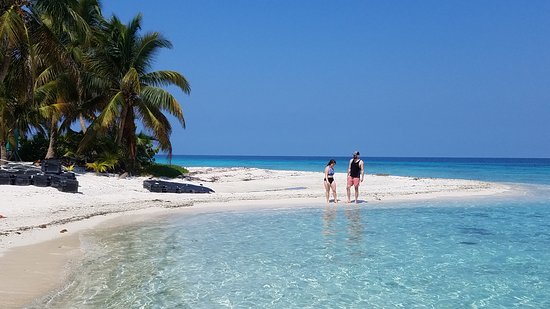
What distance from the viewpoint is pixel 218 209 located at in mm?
15883

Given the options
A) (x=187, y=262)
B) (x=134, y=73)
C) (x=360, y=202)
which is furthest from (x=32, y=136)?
(x=187, y=262)

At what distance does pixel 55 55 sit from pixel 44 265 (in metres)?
14.4

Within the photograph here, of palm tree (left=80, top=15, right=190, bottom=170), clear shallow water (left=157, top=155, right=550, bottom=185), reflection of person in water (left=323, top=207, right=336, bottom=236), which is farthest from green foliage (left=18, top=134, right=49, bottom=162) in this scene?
clear shallow water (left=157, top=155, right=550, bottom=185)

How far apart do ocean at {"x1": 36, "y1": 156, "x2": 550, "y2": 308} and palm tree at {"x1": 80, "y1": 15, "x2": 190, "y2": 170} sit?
40.2ft

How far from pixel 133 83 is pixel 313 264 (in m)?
18.7

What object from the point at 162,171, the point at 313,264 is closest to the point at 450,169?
the point at 162,171

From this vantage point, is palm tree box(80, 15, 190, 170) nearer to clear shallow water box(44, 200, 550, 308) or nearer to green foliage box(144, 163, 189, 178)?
green foliage box(144, 163, 189, 178)

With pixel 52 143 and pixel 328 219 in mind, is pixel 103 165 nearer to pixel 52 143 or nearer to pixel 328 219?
pixel 52 143

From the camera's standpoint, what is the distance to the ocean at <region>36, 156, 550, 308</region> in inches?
238

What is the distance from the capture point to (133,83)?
944 inches

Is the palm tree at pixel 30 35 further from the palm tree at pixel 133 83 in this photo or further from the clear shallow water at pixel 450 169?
the clear shallow water at pixel 450 169

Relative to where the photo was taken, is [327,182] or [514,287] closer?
[514,287]

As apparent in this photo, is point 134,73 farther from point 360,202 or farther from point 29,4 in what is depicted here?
point 360,202

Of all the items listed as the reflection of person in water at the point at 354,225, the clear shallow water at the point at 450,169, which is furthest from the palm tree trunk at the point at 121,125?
the clear shallow water at the point at 450,169
